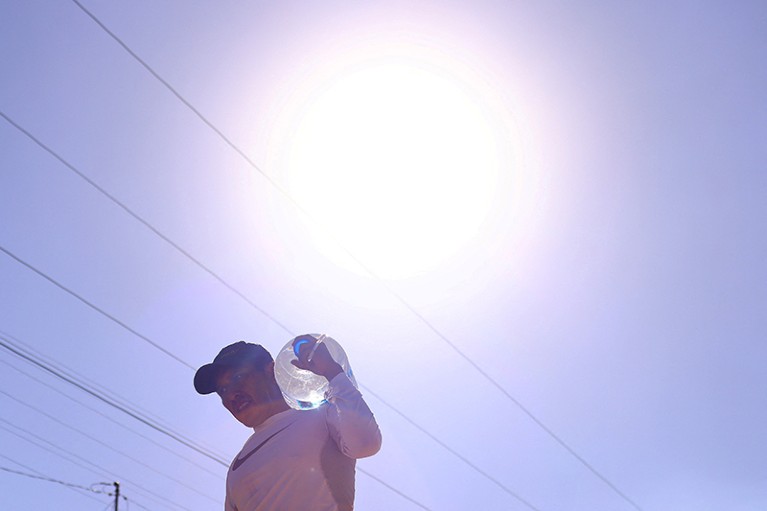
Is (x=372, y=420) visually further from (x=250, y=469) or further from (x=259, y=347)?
(x=259, y=347)

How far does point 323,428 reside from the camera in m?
2.92

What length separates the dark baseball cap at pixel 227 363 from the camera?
3338 mm

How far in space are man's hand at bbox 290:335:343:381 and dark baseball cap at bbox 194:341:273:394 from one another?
0.38 meters

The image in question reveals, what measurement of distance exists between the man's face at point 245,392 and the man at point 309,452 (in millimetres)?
32

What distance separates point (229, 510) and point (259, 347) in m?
0.73

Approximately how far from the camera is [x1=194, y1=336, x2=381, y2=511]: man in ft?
9.00

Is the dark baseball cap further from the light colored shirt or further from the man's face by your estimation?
the light colored shirt

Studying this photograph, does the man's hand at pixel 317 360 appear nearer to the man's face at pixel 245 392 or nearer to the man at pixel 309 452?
the man at pixel 309 452

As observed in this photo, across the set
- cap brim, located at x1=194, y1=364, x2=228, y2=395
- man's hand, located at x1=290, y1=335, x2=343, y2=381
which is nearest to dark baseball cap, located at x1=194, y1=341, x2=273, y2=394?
cap brim, located at x1=194, y1=364, x2=228, y2=395

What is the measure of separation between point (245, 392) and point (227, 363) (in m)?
0.16

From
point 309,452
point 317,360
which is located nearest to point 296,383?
point 317,360

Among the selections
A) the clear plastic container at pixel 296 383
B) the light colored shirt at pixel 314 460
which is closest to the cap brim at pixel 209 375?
the clear plastic container at pixel 296 383

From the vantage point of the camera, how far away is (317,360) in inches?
117

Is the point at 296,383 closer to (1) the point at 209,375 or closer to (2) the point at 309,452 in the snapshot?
(1) the point at 209,375
